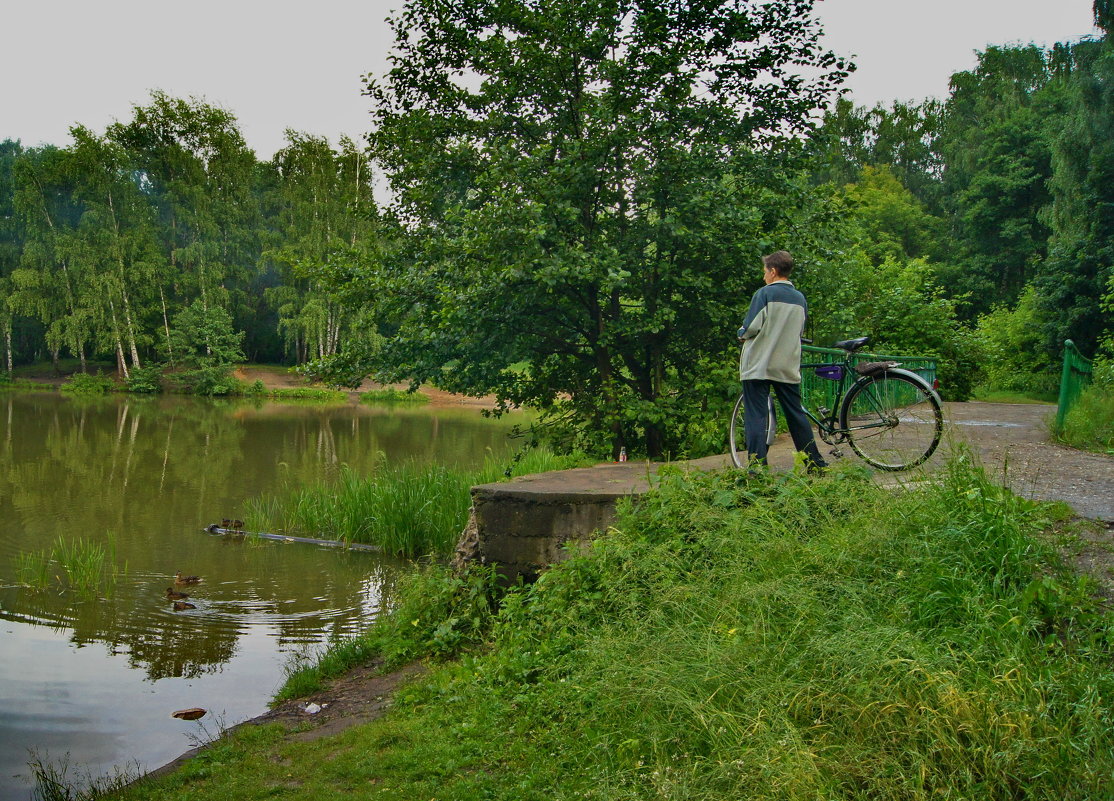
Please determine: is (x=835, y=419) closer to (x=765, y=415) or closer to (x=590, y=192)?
(x=765, y=415)

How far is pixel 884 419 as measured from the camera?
612cm

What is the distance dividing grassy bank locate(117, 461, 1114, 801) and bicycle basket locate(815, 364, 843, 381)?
1.48m

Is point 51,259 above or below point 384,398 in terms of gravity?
above

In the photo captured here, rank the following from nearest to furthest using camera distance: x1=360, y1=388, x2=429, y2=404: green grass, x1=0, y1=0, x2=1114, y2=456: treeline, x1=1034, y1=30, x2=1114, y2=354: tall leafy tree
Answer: x1=0, y1=0, x2=1114, y2=456: treeline → x1=1034, y1=30, x2=1114, y2=354: tall leafy tree → x1=360, y1=388, x2=429, y2=404: green grass

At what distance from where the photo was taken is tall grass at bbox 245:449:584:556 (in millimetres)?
11336

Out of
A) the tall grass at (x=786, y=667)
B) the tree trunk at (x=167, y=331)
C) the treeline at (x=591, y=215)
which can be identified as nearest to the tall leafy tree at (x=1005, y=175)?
the treeline at (x=591, y=215)

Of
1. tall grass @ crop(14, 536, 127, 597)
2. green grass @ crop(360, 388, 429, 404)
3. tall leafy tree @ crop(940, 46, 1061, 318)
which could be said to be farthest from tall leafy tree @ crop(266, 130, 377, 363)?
tall grass @ crop(14, 536, 127, 597)

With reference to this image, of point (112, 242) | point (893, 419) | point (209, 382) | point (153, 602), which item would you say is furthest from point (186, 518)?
point (112, 242)

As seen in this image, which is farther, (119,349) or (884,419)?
(119,349)

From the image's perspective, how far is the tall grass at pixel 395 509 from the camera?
1134 cm

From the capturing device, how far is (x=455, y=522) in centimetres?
1138

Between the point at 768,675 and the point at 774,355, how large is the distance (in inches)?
→ 109

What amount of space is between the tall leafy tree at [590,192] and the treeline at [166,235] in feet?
113

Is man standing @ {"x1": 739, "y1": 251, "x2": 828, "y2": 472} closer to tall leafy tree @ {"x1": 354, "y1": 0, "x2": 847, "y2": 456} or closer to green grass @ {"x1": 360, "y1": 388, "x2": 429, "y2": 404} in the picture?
tall leafy tree @ {"x1": 354, "y1": 0, "x2": 847, "y2": 456}
